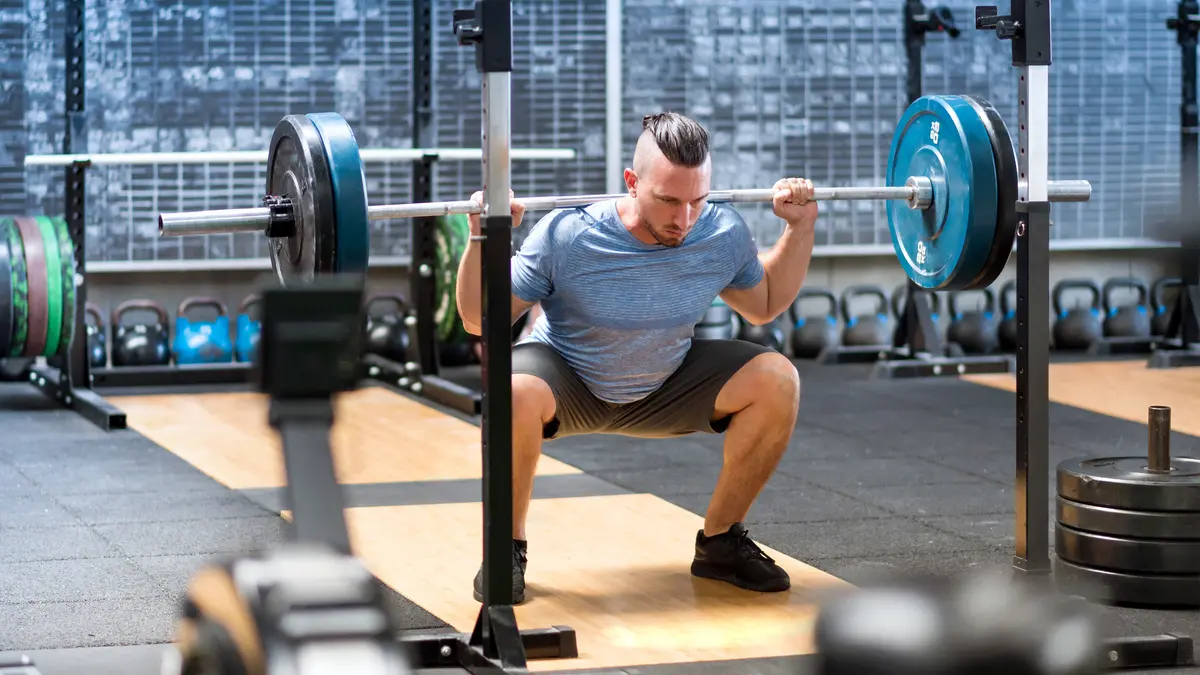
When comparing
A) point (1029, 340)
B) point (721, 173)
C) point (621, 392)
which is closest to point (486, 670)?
point (621, 392)

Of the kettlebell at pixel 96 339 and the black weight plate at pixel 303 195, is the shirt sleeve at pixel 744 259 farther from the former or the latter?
the kettlebell at pixel 96 339

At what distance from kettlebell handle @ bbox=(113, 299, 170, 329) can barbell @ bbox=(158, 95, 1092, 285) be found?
11.0 feet

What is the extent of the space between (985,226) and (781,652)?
89 centimetres

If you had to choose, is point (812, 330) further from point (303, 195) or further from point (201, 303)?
point (303, 195)

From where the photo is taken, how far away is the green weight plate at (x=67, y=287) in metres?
5.46

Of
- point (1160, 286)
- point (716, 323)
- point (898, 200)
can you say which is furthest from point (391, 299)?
point (898, 200)

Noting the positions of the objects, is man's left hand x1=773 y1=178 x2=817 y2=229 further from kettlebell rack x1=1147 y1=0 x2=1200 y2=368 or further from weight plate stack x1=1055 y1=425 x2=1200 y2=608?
kettlebell rack x1=1147 y1=0 x2=1200 y2=368

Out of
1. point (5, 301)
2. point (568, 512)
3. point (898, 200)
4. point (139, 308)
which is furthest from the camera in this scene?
point (139, 308)

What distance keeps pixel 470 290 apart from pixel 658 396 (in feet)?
1.60

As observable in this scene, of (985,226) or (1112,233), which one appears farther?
(1112,233)

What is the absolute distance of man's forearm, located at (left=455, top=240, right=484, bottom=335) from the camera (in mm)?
2848

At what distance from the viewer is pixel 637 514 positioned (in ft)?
12.9

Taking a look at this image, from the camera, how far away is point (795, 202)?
3.13 meters

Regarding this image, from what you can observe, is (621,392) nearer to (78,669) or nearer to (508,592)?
(508,592)
